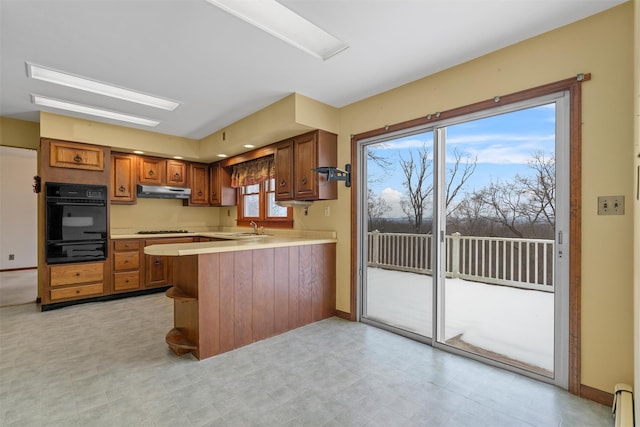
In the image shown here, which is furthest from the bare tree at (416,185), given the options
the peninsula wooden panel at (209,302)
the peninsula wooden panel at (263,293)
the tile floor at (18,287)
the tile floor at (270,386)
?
the tile floor at (18,287)

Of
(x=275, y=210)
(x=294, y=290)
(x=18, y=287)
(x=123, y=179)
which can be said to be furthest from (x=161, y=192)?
(x=294, y=290)

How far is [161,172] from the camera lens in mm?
5000

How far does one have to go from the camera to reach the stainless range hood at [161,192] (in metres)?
4.71

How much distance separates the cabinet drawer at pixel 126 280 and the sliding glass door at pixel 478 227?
343 cm

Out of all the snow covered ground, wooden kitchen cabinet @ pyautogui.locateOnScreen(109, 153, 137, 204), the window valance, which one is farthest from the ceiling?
the snow covered ground

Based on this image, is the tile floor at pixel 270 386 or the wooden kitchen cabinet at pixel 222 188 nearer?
the tile floor at pixel 270 386

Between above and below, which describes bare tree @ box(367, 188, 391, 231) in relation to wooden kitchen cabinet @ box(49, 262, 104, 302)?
above

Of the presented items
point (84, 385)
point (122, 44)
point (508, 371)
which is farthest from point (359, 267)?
point (122, 44)

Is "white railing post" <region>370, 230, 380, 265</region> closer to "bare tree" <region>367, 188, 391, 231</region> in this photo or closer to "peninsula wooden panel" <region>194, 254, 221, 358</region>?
"bare tree" <region>367, 188, 391, 231</region>

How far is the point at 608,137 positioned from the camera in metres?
1.84

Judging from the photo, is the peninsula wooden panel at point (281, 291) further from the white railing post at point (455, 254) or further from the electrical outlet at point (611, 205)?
the white railing post at point (455, 254)

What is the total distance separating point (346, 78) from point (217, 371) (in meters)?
2.77

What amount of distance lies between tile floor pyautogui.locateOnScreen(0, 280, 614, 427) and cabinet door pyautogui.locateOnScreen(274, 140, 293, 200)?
1691 millimetres

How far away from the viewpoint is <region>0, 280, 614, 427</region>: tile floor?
68.4 inches
